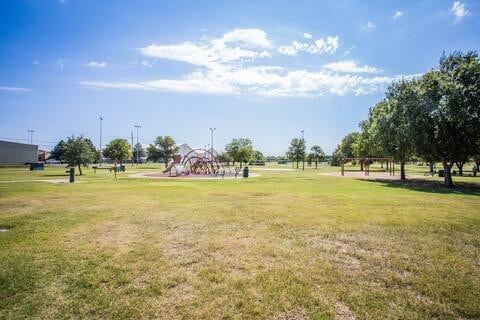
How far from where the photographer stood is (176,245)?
27.4 ft

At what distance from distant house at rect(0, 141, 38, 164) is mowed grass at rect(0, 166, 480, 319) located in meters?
102

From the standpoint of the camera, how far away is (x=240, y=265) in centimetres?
685

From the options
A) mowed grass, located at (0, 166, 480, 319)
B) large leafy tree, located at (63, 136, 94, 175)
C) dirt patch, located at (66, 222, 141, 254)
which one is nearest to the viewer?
mowed grass, located at (0, 166, 480, 319)

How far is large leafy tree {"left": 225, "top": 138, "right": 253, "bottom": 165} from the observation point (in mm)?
Result: 74875

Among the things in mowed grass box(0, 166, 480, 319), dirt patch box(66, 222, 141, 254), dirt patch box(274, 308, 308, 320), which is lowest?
dirt patch box(274, 308, 308, 320)

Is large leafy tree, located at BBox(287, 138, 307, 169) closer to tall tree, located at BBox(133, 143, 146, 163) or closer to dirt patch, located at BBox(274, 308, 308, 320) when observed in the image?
dirt patch, located at BBox(274, 308, 308, 320)

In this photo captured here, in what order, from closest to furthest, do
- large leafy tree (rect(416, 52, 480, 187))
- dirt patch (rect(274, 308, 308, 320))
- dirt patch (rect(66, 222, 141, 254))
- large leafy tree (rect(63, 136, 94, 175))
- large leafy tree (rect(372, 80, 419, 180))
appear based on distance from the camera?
dirt patch (rect(274, 308, 308, 320)), dirt patch (rect(66, 222, 141, 254)), large leafy tree (rect(416, 52, 480, 187)), large leafy tree (rect(372, 80, 419, 180)), large leafy tree (rect(63, 136, 94, 175))

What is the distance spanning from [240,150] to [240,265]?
223ft

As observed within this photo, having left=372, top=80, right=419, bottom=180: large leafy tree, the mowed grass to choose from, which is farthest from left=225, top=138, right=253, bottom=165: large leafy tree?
the mowed grass

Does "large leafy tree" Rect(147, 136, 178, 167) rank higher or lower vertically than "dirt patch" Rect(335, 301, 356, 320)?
higher

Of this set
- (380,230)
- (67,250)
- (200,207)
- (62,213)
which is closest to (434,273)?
(380,230)

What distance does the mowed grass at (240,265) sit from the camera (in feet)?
16.6

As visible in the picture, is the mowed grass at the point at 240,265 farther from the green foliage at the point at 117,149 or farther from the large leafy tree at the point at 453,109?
the green foliage at the point at 117,149

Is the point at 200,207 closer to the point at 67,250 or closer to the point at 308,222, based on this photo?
the point at 308,222
